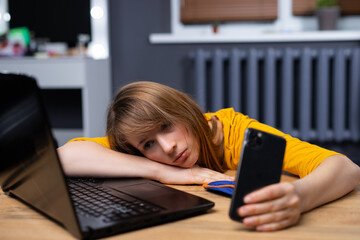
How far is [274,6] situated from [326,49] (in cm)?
43

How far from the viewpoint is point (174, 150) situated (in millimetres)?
850

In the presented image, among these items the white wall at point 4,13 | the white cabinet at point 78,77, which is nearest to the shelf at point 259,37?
the white cabinet at point 78,77

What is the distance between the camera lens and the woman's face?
2.76 ft

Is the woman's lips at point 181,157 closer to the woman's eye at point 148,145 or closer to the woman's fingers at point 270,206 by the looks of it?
the woman's eye at point 148,145

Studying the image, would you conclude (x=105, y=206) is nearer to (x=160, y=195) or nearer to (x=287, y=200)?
(x=160, y=195)

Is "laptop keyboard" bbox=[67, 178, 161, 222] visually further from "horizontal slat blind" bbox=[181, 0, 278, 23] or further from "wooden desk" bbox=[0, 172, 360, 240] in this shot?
"horizontal slat blind" bbox=[181, 0, 278, 23]

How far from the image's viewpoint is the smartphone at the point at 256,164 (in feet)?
1.55

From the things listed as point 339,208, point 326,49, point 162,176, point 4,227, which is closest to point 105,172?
point 162,176

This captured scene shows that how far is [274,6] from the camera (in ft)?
8.20

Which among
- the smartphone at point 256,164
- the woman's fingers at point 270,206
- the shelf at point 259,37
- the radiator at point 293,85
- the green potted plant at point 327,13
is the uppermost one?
the green potted plant at point 327,13

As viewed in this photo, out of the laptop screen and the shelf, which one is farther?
the shelf

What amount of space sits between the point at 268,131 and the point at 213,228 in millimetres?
429

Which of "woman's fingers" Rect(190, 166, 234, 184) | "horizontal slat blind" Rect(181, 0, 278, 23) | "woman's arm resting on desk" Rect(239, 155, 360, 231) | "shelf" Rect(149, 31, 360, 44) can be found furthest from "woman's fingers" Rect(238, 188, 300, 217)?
"horizontal slat blind" Rect(181, 0, 278, 23)

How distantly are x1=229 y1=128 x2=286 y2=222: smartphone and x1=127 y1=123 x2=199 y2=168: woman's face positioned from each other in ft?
1.13
